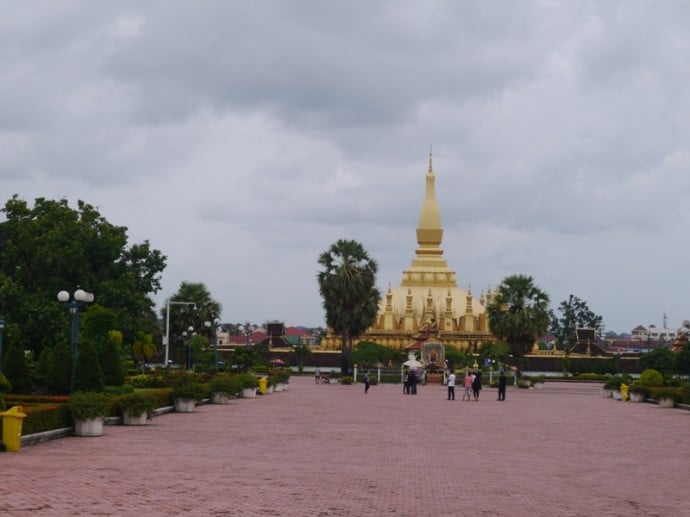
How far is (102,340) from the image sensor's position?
1451 inches

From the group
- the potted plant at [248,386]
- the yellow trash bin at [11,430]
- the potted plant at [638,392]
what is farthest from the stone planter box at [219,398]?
the yellow trash bin at [11,430]

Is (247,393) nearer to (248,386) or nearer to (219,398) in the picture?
(248,386)

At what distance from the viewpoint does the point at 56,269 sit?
52531 millimetres

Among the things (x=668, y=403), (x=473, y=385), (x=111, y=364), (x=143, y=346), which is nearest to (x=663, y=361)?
(x=473, y=385)

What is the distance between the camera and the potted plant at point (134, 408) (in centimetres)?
2619

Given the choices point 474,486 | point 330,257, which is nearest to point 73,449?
point 474,486

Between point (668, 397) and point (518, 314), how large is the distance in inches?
1079

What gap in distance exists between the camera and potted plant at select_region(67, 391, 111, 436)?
22531 millimetres

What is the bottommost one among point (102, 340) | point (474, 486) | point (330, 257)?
point (474, 486)

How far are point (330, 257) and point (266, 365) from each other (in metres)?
8.69

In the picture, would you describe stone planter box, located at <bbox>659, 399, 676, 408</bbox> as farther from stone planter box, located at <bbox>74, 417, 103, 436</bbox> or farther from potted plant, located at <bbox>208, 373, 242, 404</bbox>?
stone planter box, located at <bbox>74, 417, 103, 436</bbox>

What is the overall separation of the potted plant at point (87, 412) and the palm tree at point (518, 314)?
159 feet

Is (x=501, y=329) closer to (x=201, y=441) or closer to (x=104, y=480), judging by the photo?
(x=201, y=441)

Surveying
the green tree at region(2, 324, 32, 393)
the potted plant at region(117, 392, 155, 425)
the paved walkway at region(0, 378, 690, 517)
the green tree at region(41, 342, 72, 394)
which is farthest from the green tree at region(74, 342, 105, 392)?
the green tree at region(2, 324, 32, 393)
